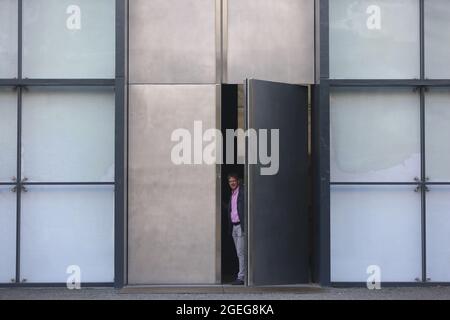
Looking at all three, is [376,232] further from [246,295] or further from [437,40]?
[437,40]

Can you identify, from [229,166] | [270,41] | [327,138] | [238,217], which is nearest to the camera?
[327,138]

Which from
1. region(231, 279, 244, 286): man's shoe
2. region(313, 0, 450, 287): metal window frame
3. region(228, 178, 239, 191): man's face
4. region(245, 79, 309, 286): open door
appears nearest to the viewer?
region(245, 79, 309, 286): open door

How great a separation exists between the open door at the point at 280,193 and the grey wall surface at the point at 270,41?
0.40 m

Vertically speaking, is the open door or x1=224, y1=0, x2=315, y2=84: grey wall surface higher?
x1=224, y1=0, x2=315, y2=84: grey wall surface

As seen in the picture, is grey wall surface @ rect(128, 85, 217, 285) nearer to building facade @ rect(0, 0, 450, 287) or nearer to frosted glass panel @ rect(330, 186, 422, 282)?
building facade @ rect(0, 0, 450, 287)

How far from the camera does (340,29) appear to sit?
15.4 metres

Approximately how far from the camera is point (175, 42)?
50.9 ft

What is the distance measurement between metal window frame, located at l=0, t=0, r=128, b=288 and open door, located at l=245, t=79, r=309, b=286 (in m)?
2.13

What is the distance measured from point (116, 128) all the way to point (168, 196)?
1472 millimetres

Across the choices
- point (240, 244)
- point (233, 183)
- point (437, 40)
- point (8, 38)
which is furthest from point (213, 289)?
point (437, 40)

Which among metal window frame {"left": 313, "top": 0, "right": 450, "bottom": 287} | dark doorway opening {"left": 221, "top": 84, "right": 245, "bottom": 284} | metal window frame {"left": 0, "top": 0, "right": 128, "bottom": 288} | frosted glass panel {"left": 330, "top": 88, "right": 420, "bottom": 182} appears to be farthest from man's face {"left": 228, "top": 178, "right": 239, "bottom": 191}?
metal window frame {"left": 0, "top": 0, "right": 128, "bottom": 288}

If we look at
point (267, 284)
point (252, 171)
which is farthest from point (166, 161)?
point (267, 284)

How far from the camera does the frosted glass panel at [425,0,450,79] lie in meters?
15.4

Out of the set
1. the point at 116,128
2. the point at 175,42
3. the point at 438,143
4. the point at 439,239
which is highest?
the point at 175,42
